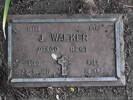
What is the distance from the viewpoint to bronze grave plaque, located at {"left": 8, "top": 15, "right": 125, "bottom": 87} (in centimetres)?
243

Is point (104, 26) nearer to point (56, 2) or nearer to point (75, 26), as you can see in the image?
point (75, 26)

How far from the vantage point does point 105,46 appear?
2439 mm

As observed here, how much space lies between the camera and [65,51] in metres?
2.46

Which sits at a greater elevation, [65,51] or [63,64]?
[65,51]

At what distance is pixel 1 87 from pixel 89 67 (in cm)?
102

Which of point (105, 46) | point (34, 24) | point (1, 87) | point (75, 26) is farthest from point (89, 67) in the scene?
point (1, 87)

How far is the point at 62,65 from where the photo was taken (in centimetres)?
244

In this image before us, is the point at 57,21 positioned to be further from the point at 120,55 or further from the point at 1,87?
the point at 1,87

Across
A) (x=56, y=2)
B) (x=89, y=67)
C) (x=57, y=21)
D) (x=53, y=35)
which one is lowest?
(x=89, y=67)

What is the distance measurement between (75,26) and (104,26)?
321 millimetres

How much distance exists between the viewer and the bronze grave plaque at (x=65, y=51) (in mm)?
2428

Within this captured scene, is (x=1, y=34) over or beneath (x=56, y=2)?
beneath

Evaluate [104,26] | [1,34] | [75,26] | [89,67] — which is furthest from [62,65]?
[1,34]

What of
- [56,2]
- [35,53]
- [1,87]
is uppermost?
[56,2]
